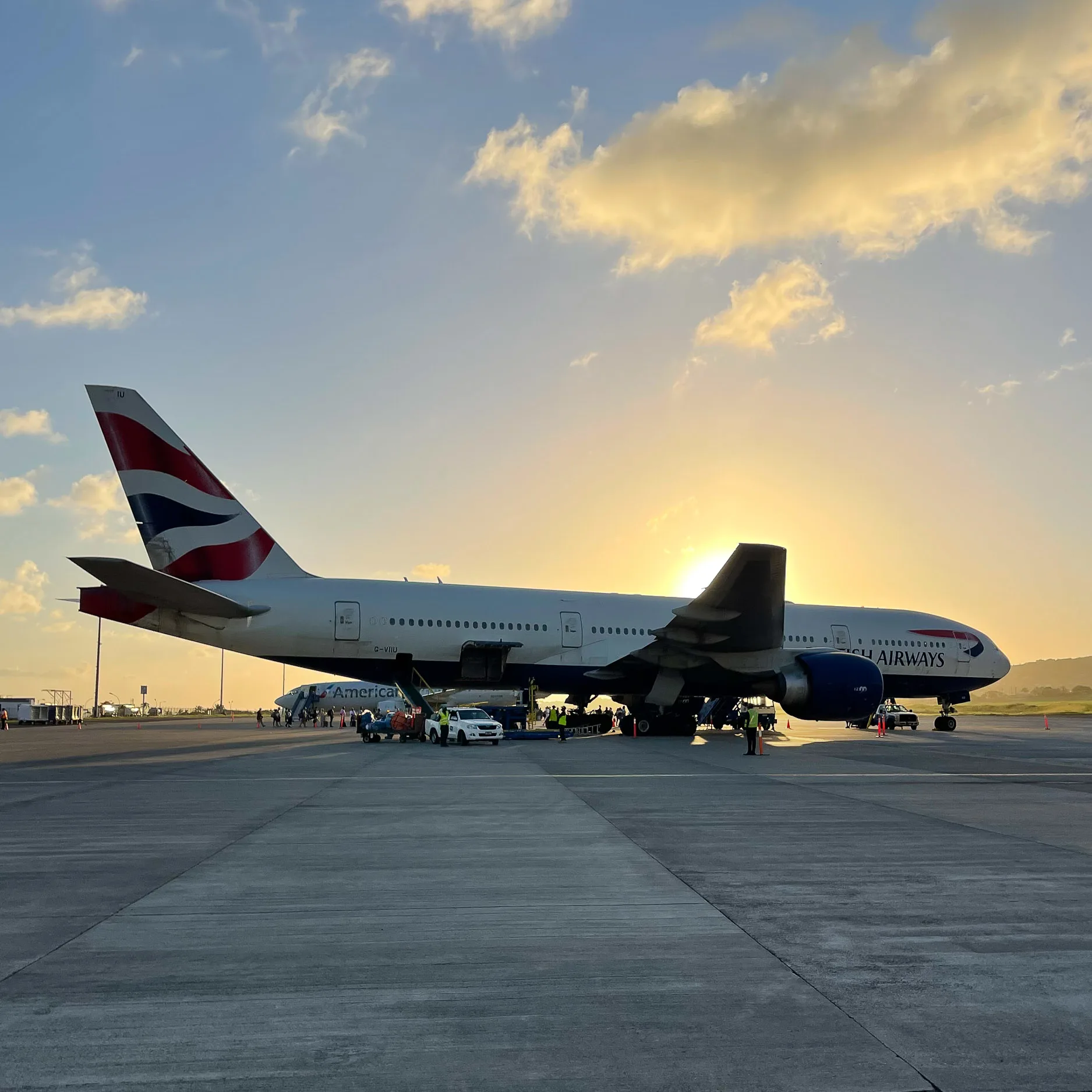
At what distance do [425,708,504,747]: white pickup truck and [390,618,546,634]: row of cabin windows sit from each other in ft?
8.87

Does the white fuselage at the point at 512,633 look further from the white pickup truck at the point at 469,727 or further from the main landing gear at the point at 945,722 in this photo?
the main landing gear at the point at 945,722

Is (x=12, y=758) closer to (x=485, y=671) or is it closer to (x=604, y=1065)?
(x=485, y=671)

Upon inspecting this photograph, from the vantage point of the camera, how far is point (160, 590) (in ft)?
81.6

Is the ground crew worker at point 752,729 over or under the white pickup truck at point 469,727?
over

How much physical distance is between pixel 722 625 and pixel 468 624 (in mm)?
7925

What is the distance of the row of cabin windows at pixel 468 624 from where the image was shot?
30.0 m

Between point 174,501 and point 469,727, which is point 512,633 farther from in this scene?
point 174,501

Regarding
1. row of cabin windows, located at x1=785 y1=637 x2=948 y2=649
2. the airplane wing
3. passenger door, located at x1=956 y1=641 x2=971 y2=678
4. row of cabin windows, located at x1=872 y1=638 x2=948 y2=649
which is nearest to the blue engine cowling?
the airplane wing

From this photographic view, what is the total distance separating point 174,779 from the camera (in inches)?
650

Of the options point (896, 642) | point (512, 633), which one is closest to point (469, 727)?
point (512, 633)

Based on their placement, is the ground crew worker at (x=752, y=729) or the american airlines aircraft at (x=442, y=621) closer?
the ground crew worker at (x=752, y=729)

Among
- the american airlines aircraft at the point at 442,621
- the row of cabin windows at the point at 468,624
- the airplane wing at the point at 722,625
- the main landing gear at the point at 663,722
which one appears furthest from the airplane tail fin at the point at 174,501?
the main landing gear at the point at 663,722

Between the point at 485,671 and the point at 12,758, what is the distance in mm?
13530

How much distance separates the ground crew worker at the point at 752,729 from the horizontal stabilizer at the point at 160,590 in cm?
1403
